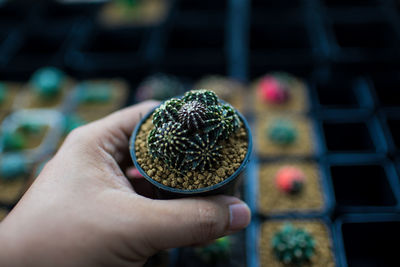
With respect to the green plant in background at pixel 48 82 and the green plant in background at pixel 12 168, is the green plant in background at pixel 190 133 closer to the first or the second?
the green plant in background at pixel 12 168

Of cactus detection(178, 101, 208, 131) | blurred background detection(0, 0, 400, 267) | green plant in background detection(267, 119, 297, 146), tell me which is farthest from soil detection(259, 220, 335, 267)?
cactus detection(178, 101, 208, 131)

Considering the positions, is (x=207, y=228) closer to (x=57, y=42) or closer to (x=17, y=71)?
(x=17, y=71)

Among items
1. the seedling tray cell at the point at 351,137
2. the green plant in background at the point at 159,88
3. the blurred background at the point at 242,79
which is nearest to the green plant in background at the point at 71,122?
the blurred background at the point at 242,79

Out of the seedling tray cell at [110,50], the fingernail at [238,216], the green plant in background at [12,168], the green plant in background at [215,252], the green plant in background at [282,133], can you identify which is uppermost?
the seedling tray cell at [110,50]

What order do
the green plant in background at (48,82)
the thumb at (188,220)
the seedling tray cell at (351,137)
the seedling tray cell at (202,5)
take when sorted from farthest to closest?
the seedling tray cell at (202,5)
the green plant in background at (48,82)
the seedling tray cell at (351,137)
the thumb at (188,220)

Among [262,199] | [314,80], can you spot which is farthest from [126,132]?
[314,80]

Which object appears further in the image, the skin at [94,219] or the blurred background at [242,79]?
the blurred background at [242,79]

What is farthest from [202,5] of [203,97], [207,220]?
[207,220]

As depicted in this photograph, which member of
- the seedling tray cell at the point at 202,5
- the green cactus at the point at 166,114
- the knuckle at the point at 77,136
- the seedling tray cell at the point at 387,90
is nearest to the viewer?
the green cactus at the point at 166,114
